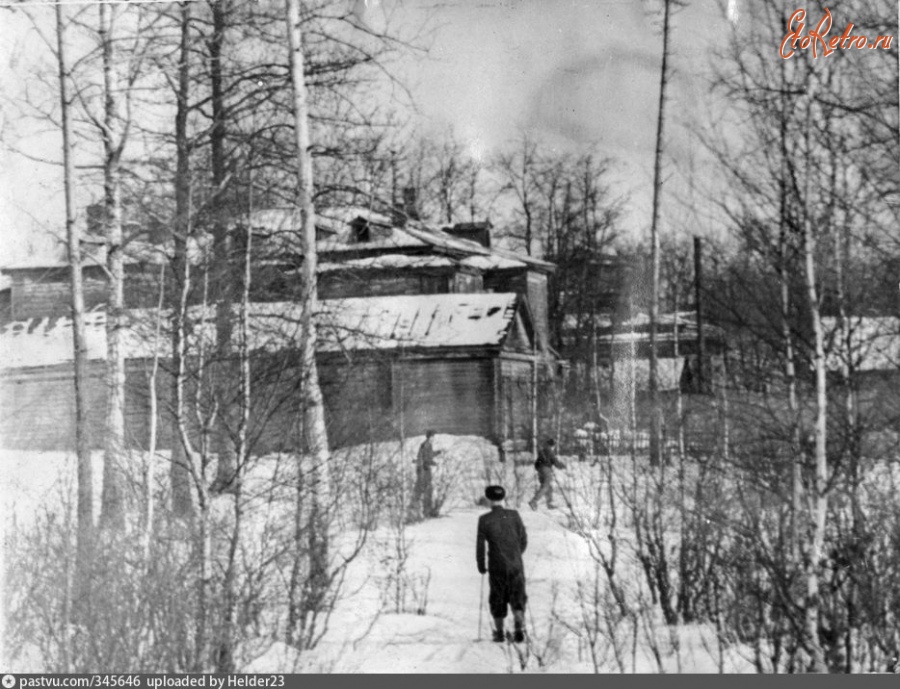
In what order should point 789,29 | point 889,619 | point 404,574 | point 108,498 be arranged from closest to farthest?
point 889,619 → point 789,29 → point 404,574 → point 108,498

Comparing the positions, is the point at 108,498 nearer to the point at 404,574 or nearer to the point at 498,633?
the point at 404,574

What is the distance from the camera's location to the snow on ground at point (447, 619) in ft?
19.6

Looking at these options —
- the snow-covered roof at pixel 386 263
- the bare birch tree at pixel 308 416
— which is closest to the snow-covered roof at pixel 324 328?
the bare birch tree at pixel 308 416

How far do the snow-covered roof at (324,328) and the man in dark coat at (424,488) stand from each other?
161 centimetres

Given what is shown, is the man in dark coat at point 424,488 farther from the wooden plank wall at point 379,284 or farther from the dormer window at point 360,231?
the dormer window at point 360,231

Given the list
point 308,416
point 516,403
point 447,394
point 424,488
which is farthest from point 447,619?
point 516,403

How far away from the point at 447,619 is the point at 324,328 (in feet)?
10.9

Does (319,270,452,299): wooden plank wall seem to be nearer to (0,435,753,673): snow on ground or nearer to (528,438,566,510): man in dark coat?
(0,435,753,673): snow on ground

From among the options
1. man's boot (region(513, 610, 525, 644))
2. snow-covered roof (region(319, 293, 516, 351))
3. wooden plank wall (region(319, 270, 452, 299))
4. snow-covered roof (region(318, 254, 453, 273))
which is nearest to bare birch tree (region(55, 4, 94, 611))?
wooden plank wall (region(319, 270, 452, 299))

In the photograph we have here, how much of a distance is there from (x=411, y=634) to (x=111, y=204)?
228 inches

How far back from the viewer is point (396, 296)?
45.7 ft

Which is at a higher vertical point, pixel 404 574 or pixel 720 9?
pixel 720 9
